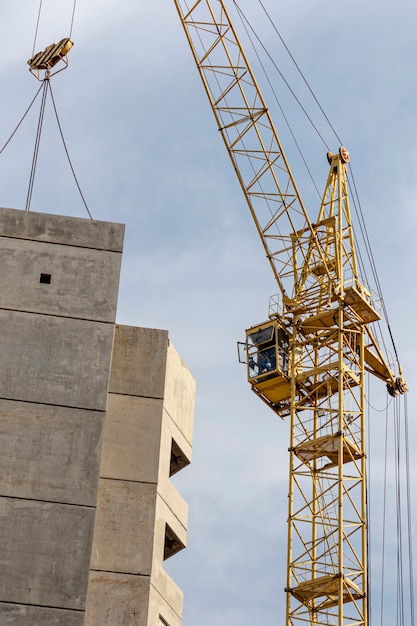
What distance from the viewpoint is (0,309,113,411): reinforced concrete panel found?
3722cm

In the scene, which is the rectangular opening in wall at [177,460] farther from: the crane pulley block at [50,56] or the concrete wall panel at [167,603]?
the crane pulley block at [50,56]

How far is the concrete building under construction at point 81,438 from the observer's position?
35094 mm

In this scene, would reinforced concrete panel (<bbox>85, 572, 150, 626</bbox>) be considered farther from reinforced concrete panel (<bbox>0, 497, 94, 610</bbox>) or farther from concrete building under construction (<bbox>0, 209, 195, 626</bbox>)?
reinforced concrete panel (<bbox>0, 497, 94, 610</bbox>)

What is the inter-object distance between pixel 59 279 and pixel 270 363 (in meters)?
28.4

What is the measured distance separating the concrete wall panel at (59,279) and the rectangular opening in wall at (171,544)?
6883 millimetres

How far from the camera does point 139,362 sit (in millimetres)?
39844

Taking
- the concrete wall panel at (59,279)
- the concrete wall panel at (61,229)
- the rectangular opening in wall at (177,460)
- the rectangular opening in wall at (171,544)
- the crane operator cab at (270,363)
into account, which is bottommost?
the rectangular opening in wall at (171,544)

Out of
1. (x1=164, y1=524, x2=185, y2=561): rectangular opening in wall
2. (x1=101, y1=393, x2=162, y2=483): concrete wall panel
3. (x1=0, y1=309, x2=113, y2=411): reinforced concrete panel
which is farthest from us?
(x1=164, y1=524, x2=185, y2=561): rectangular opening in wall

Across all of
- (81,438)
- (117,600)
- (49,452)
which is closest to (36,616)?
(117,600)

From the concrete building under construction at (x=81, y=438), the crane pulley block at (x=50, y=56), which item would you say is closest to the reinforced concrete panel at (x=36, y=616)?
the concrete building under construction at (x=81, y=438)

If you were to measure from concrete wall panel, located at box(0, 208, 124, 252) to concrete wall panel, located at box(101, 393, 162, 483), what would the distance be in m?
4.61

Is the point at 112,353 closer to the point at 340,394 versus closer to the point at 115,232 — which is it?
the point at 115,232

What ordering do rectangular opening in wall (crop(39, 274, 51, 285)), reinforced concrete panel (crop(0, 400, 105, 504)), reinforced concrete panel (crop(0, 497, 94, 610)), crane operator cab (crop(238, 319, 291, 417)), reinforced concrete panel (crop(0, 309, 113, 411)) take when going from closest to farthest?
reinforced concrete panel (crop(0, 497, 94, 610)) < reinforced concrete panel (crop(0, 400, 105, 504)) < reinforced concrete panel (crop(0, 309, 113, 411)) < rectangular opening in wall (crop(39, 274, 51, 285)) < crane operator cab (crop(238, 319, 291, 417))

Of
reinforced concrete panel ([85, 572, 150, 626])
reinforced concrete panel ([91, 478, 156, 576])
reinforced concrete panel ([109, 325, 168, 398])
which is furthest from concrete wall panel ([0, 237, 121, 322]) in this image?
reinforced concrete panel ([85, 572, 150, 626])
